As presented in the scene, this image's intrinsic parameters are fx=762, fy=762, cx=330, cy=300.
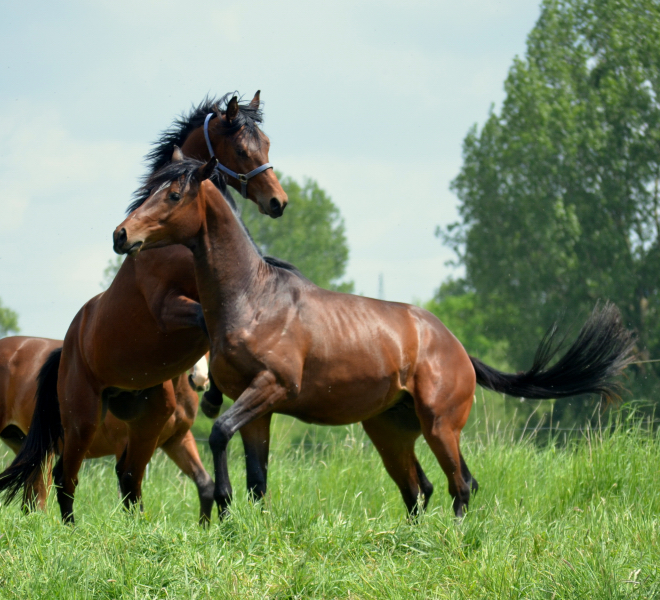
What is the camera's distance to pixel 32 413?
7277 millimetres

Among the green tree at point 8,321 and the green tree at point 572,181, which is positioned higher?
the green tree at point 572,181

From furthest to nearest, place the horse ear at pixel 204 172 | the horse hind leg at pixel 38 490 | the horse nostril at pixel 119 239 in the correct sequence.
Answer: the horse hind leg at pixel 38 490, the horse ear at pixel 204 172, the horse nostril at pixel 119 239

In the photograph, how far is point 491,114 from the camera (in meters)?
26.1

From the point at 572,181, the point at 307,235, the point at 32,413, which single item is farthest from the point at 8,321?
the point at 32,413

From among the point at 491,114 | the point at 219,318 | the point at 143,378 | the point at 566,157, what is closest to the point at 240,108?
the point at 219,318

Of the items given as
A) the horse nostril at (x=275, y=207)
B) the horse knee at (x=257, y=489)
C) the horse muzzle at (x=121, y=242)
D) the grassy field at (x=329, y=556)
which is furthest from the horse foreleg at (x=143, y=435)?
the horse muzzle at (x=121, y=242)

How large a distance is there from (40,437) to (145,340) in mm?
1574

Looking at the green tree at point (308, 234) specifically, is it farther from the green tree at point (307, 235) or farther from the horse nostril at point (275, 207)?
the horse nostril at point (275, 207)

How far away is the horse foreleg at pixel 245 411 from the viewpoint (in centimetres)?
446

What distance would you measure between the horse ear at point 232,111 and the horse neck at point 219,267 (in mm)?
913

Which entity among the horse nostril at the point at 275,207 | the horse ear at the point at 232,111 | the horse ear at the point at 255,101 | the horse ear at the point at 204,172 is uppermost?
the horse ear at the point at 255,101

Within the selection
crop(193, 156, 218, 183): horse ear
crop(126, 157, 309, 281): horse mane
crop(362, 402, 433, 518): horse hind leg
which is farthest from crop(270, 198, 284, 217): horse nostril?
crop(362, 402, 433, 518): horse hind leg

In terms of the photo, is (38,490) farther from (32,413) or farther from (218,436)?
(218,436)

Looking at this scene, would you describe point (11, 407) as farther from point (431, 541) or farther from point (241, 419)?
point (431, 541)
